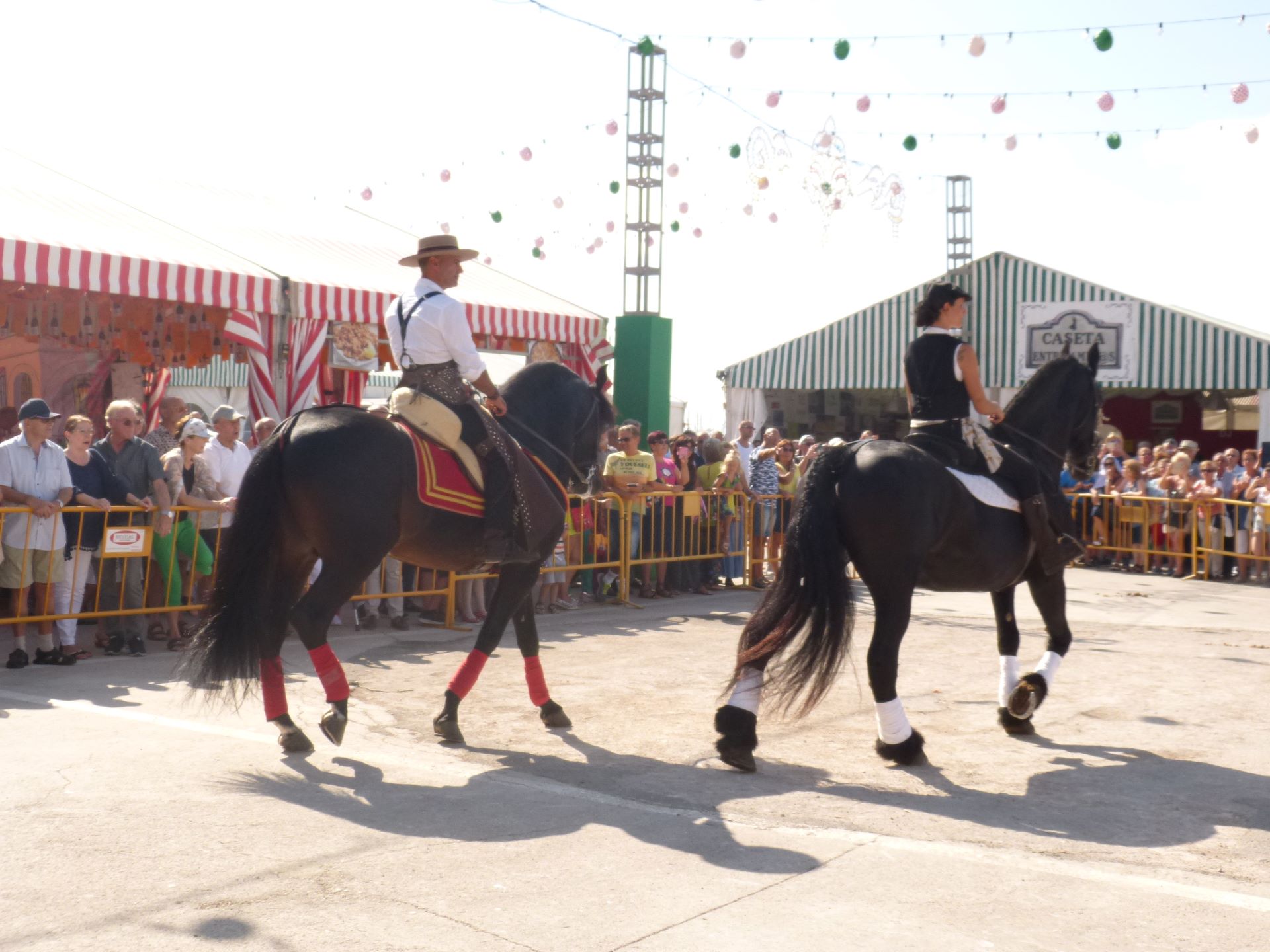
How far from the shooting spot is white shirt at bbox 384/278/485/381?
6367 millimetres

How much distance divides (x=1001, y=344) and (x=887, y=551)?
976 inches

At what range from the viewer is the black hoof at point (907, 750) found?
6.02m

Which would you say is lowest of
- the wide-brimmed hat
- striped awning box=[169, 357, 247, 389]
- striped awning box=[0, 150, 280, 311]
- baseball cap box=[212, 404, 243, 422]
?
baseball cap box=[212, 404, 243, 422]

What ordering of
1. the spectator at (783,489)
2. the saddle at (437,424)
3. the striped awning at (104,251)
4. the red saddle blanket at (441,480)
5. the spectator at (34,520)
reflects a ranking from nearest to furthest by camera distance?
1. the red saddle blanket at (441,480)
2. the saddle at (437,424)
3. the spectator at (34,520)
4. the striped awning at (104,251)
5. the spectator at (783,489)

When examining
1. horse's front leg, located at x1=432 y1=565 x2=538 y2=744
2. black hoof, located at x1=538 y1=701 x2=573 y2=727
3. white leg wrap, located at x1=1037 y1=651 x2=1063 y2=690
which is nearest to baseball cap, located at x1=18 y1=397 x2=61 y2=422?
horse's front leg, located at x1=432 y1=565 x2=538 y2=744

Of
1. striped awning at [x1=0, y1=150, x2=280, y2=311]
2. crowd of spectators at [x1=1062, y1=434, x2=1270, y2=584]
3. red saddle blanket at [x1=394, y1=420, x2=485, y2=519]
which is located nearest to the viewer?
red saddle blanket at [x1=394, y1=420, x2=485, y2=519]

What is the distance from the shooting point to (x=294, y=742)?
600 cm

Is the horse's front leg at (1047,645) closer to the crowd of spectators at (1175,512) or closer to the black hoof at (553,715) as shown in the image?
the black hoof at (553,715)

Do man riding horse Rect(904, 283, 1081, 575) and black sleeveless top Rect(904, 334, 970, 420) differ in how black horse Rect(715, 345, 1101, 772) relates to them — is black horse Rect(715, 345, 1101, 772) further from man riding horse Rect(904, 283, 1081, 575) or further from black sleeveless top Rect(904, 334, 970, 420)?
black sleeveless top Rect(904, 334, 970, 420)

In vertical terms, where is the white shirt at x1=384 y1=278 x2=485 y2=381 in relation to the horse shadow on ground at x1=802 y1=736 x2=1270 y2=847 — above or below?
above

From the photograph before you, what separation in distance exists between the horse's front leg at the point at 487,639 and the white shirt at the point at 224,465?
13.0ft

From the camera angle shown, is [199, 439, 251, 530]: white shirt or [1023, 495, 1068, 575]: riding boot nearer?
[1023, 495, 1068, 575]: riding boot

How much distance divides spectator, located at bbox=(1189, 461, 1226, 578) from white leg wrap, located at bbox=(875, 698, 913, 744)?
1253 cm

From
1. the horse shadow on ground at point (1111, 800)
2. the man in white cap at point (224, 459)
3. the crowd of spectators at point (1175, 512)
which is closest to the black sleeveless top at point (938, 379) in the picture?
the horse shadow on ground at point (1111, 800)
